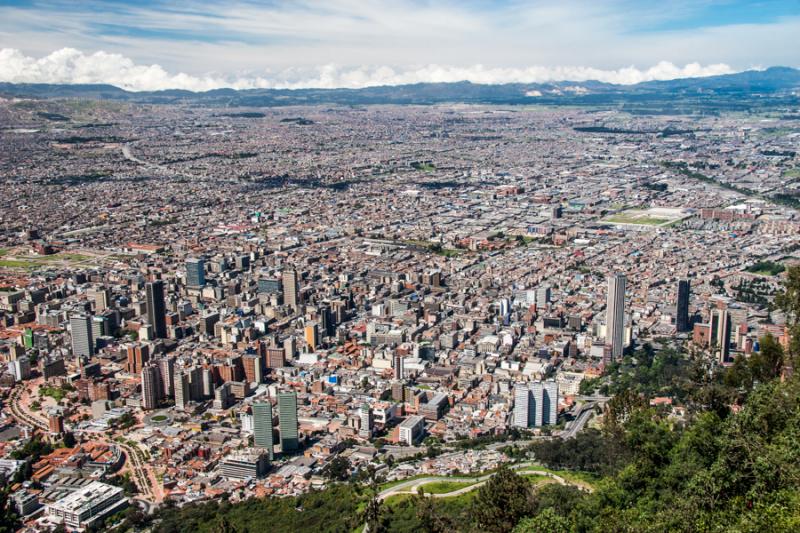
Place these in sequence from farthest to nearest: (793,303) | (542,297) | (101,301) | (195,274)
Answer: (195,274) → (101,301) → (542,297) → (793,303)

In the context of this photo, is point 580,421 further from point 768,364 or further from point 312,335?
point 312,335

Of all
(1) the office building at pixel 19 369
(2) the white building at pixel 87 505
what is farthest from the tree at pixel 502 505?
(1) the office building at pixel 19 369

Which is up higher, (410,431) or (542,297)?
(542,297)

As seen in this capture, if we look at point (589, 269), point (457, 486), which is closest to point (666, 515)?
point (457, 486)

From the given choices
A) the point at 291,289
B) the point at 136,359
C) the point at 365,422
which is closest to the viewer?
the point at 365,422

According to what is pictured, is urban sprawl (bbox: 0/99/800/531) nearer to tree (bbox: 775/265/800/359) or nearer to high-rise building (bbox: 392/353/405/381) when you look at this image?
high-rise building (bbox: 392/353/405/381)

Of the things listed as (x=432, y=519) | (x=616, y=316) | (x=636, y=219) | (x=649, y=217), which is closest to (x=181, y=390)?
(x=432, y=519)
